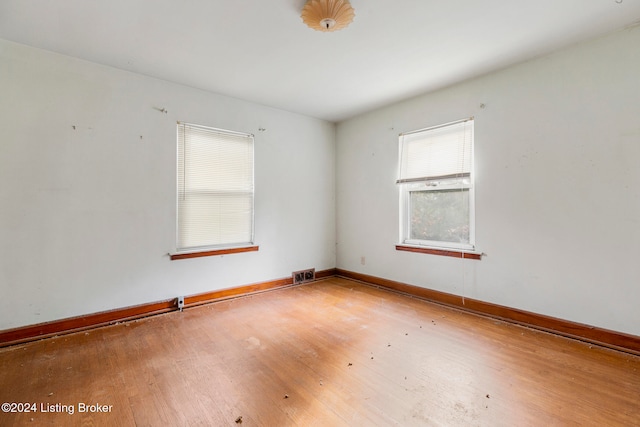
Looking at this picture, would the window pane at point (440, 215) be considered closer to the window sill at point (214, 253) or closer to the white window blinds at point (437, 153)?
the white window blinds at point (437, 153)

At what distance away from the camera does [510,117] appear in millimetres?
2883

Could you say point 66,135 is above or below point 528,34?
below

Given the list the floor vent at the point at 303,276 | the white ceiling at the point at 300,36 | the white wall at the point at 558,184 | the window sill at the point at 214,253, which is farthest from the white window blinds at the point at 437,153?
the window sill at the point at 214,253

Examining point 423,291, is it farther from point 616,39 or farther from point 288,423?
point 616,39

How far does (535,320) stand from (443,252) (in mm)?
1047

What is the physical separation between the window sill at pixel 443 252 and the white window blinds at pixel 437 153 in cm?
86

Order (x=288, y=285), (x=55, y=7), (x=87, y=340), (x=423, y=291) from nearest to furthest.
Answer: (x=55, y=7), (x=87, y=340), (x=423, y=291), (x=288, y=285)

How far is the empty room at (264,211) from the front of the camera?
72.2 inches

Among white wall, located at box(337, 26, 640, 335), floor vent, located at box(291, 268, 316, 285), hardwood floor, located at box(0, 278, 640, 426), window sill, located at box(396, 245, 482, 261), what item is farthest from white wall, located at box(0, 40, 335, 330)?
white wall, located at box(337, 26, 640, 335)

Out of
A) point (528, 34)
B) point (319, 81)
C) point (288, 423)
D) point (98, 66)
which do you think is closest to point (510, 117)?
point (528, 34)

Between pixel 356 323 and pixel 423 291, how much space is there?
120 cm

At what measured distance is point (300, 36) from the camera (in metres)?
2.36

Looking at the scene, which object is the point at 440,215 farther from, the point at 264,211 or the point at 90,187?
the point at 90,187

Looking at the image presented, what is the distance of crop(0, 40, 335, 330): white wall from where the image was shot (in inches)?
97.0
